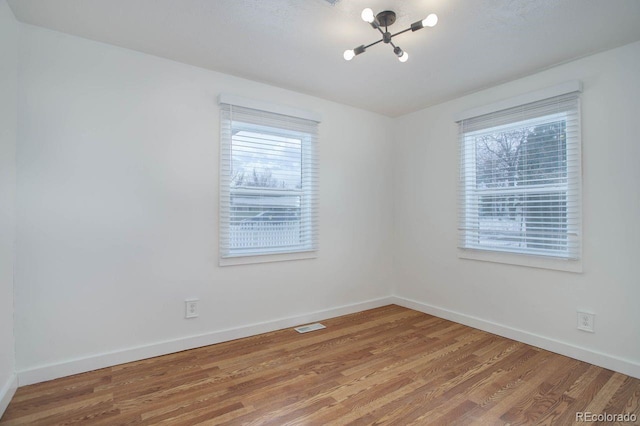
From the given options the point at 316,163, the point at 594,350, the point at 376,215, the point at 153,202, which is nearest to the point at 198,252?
the point at 153,202

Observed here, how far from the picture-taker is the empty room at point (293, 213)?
2.02 metres

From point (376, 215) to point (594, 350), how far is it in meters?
2.37

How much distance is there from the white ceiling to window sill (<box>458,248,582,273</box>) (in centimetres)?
167

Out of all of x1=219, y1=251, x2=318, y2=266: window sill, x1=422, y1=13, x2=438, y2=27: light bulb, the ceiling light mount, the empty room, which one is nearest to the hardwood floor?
the empty room

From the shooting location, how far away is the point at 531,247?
292 centimetres

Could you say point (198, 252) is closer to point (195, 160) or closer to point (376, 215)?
point (195, 160)

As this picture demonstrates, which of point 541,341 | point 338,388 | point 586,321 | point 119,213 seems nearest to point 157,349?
point 119,213

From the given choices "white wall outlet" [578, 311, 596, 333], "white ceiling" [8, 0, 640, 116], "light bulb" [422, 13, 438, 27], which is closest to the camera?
"light bulb" [422, 13, 438, 27]

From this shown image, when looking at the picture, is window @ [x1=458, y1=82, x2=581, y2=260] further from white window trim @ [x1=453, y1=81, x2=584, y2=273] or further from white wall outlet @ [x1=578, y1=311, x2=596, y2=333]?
white wall outlet @ [x1=578, y1=311, x2=596, y2=333]

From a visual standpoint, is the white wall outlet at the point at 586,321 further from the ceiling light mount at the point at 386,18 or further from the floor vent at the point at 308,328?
the ceiling light mount at the point at 386,18

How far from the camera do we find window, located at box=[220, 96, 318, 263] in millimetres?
2967

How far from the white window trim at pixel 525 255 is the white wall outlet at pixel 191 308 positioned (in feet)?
8.91

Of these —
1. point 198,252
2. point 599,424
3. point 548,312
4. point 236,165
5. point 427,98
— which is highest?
point 427,98

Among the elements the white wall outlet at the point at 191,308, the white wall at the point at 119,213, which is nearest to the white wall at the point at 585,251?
the white wall at the point at 119,213
